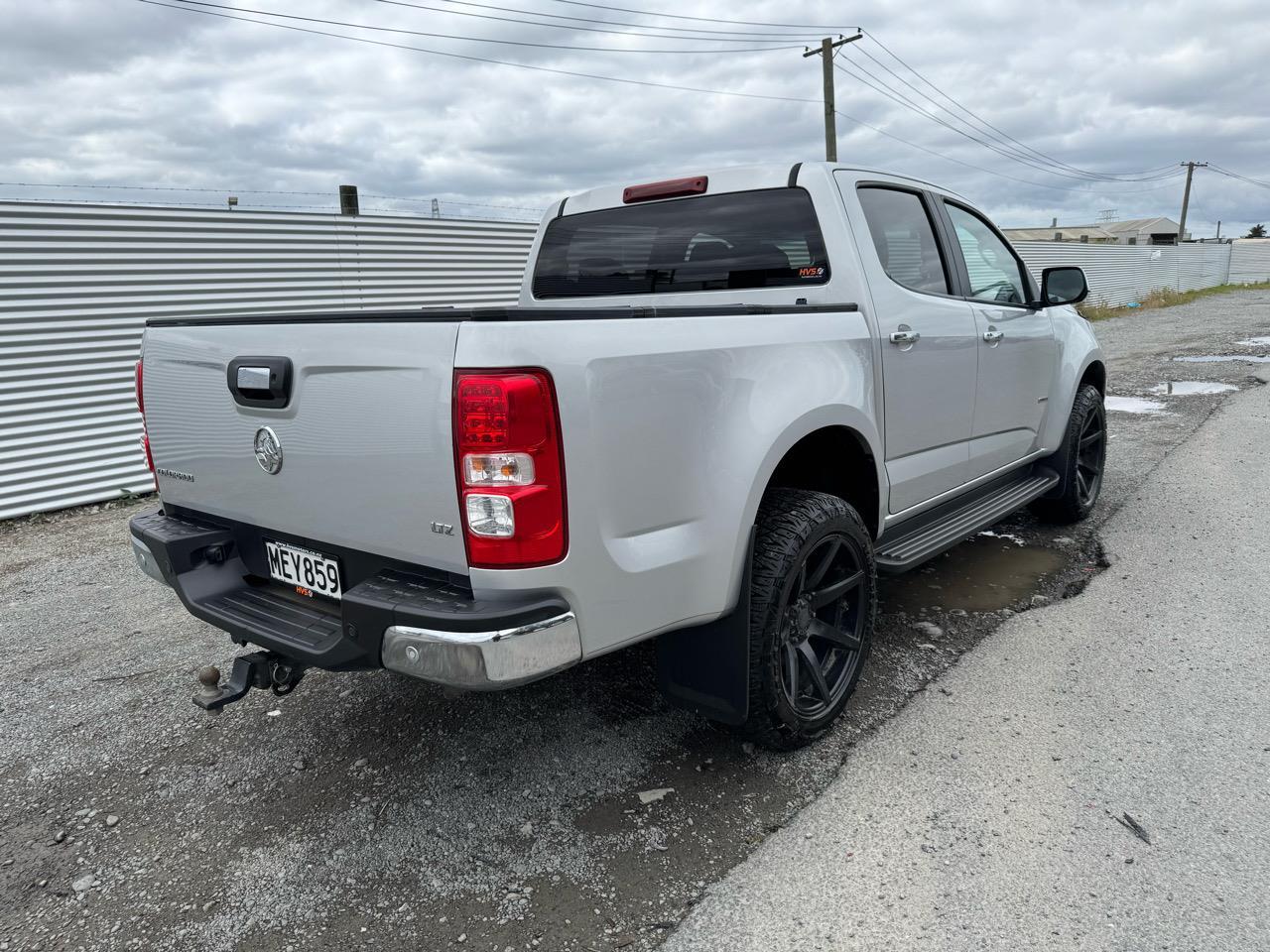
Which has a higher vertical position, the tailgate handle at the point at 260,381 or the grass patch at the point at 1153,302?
the tailgate handle at the point at 260,381

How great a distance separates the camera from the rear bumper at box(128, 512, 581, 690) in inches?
81.7

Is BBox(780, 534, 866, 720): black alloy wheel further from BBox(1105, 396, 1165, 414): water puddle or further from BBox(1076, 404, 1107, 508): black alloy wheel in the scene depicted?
BBox(1105, 396, 1165, 414): water puddle

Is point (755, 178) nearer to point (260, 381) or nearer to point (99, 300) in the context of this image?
point (260, 381)

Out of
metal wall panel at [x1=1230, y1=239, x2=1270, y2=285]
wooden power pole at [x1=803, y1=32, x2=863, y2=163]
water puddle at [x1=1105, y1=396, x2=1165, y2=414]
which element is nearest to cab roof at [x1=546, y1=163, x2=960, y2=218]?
water puddle at [x1=1105, y1=396, x2=1165, y2=414]

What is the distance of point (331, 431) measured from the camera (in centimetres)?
232

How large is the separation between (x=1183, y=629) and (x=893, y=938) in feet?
8.10

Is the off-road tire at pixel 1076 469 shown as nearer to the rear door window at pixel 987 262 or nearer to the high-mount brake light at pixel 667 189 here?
the rear door window at pixel 987 262

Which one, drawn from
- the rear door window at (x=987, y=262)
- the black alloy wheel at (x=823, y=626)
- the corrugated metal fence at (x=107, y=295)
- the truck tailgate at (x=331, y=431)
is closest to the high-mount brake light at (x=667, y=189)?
the rear door window at (x=987, y=262)

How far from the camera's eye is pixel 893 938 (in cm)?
A: 214

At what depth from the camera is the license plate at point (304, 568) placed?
2.52m

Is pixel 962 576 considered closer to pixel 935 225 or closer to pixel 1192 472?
pixel 935 225

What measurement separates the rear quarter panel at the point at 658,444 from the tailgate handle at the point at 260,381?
2.08ft

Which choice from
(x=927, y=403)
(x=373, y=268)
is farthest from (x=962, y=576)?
(x=373, y=268)

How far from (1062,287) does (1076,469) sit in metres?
1.16
